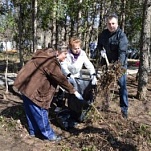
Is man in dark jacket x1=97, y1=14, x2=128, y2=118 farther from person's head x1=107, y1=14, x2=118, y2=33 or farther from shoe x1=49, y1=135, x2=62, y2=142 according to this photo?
shoe x1=49, y1=135, x2=62, y2=142

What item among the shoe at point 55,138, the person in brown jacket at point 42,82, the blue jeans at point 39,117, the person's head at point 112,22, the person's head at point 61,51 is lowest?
the shoe at point 55,138

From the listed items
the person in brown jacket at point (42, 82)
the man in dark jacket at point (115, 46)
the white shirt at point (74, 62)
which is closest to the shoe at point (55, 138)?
the person in brown jacket at point (42, 82)

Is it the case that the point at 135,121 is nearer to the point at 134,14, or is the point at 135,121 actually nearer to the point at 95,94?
the point at 95,94

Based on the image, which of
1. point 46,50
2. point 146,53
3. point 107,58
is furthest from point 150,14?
point 46,50

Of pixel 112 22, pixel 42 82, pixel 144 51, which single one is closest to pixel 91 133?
pixel 42 82

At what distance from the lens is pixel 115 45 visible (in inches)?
205

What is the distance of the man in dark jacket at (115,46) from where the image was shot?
5.07 meters

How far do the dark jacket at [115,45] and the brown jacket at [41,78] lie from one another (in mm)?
1242

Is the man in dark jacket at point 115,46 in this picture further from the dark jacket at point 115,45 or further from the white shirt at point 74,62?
the white shirt at point 74,62

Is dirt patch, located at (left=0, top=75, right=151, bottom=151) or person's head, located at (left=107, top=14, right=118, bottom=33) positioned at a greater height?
person's head, located at (left=107, top=14, right=118, bottom=33)

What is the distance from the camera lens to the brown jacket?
14.1ft

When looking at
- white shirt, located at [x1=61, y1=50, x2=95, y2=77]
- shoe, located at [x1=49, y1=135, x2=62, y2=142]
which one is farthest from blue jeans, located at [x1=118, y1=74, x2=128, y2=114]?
shoe, located at [x1=49, y1=135, x2=62, y2=142]

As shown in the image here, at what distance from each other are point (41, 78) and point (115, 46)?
1.57 meters

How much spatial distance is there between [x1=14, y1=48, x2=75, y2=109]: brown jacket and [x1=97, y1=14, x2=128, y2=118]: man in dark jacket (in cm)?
119
